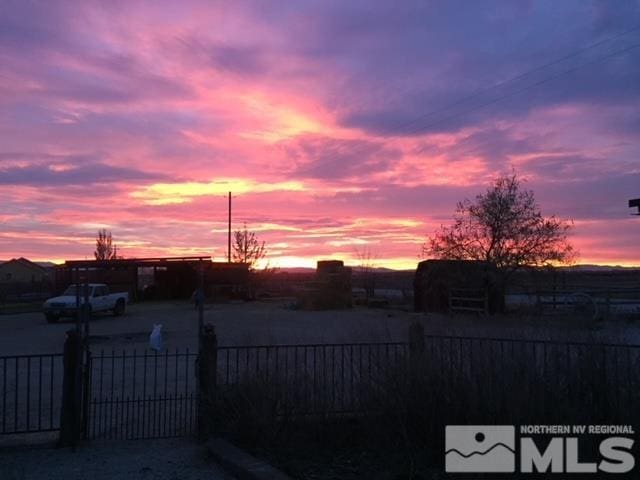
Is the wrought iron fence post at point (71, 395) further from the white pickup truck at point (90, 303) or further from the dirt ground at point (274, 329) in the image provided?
the white pickup truck at point (90, 303)

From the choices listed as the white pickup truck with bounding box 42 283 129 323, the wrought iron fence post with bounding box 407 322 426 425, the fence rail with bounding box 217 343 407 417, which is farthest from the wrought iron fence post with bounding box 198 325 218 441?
the white pickup truck with bounding box 42 283 129 323

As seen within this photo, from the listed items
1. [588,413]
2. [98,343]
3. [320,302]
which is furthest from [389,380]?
[320,302]

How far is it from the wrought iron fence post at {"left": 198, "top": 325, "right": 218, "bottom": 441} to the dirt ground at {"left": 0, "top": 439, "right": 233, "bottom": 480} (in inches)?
10.0

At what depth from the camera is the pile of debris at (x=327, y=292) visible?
1676 inches

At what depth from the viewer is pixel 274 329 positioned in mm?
26797

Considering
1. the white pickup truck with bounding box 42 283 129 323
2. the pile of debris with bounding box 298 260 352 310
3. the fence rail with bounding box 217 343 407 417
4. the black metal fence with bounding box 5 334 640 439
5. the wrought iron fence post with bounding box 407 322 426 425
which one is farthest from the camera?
the pile of debris with bounding box 298 260 352 310

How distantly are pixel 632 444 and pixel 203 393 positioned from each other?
15.6ft

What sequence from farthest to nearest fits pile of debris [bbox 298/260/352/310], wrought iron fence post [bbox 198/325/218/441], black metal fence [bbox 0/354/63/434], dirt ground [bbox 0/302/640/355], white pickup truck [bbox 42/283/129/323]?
pile of debris [bbox 298/260/352/310]
white pickup truck [bbox 42/283/129/323]
black metal fence [bbox 0/354/63/434]
dirt ground [bbox 0/302/640/355]
wrought iron fence post [bbox 198/325/218/441]

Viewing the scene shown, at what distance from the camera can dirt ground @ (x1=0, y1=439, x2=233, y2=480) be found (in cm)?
703

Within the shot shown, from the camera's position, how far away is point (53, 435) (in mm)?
8992

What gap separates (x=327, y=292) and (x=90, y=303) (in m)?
14.8

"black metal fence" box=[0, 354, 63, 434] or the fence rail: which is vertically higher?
the fence rail

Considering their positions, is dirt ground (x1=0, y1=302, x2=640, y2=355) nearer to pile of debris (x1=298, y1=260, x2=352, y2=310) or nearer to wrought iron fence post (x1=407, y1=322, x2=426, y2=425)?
wrought iron fence post (x1=407, y1=322, x2=426, y2=425)

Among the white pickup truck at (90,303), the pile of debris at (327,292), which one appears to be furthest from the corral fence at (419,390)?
the pile of debris at (327,292)
